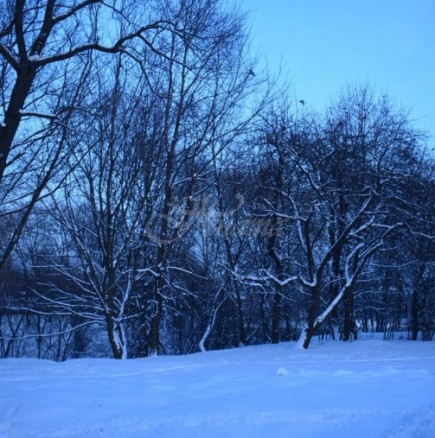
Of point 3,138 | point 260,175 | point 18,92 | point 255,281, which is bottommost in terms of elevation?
point 255,281

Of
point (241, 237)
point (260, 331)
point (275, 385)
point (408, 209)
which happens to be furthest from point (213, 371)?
point (260, 331)

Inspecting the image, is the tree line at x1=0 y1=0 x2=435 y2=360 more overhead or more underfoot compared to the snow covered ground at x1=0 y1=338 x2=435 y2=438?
more overhead

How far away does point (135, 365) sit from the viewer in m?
9.05

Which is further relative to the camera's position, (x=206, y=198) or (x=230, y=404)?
(x=206, y=198)

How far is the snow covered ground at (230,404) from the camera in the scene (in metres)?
4.38

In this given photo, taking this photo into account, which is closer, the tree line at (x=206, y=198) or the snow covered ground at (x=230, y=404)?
the snow covered ground at (x=230, y=404)

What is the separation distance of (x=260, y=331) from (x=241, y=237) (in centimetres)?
609

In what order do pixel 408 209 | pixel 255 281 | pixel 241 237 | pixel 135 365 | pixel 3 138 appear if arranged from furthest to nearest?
pixel 241 237
pixel 255 281
pixel 408 209
pixel 135 365
pixel 3 138

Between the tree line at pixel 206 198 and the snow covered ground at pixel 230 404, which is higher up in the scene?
the tree line at pixel 206 198

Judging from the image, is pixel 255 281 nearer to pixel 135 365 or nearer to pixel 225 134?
pixel 225 134

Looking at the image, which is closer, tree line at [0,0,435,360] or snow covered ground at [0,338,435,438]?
snow covered ground at [0,338,435,438]

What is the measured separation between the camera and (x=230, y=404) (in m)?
5.09

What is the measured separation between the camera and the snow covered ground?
4.38 meters

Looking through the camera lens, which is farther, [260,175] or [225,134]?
[260,175]
